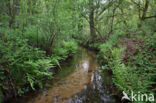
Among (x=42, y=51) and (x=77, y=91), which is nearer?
(x=77, y=91)

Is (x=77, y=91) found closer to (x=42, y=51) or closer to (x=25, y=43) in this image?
(x=42, y=51)

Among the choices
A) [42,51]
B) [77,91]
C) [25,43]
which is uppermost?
[25,43]

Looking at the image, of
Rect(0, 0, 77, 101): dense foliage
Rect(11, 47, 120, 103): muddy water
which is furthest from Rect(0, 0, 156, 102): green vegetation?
Rect(11, 47, 120, 103): muddy water

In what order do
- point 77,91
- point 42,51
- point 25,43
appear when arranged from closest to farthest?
point 25,43 < point 77,91 < point 42,51

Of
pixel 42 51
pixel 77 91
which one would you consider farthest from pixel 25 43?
pixel 77 91

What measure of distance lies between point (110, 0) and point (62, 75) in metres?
6.29

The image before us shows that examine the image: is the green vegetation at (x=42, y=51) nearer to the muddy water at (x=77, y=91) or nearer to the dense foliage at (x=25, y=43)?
the dense foliage at (x=25, y=43)

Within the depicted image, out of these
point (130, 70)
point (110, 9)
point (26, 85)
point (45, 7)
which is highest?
point (110, 9)

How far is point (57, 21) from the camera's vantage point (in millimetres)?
5230

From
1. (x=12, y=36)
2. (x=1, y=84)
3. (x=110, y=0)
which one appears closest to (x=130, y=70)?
(x=1, y=84)

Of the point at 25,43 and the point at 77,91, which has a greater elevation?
the point at 25,43

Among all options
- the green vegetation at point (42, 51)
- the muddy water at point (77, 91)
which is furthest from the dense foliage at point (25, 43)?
the muddy water at point (77, 91)

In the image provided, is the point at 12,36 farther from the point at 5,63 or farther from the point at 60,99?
the point at 60,99

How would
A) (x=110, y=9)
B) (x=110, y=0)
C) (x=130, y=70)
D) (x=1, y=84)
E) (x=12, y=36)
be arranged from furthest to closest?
(x=110, y=9) → (x=110, y=0) → (x=12, y=36) → (x=130, y=70) → (x=1, y=84)
